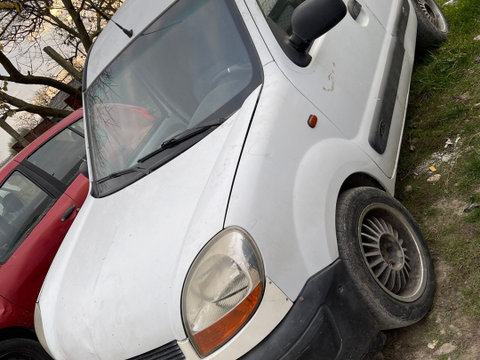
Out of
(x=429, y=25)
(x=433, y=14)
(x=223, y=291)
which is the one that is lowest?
(x=433, y=14)

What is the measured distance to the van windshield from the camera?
2.73 meters

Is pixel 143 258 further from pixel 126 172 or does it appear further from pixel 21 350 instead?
pixel 21 350

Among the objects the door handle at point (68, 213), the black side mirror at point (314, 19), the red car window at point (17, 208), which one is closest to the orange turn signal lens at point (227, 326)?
the black side mirror at point (314, 19)

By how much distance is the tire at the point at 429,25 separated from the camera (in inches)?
177

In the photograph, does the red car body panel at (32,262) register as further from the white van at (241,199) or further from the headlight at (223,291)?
the headlight at (223,291)

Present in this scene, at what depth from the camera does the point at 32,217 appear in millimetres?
4742

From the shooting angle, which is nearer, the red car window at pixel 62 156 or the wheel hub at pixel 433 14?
the wheel hub at pixel 433 14

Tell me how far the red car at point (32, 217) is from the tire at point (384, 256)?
3.00m

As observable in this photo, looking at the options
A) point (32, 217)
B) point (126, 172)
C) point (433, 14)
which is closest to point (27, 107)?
point (32, 217)

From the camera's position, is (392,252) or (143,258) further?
(392,252)

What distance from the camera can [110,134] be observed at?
3281 millimetres

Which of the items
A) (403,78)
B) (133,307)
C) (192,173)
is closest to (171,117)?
(192,173)

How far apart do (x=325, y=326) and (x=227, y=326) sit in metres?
0.42

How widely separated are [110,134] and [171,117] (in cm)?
59
